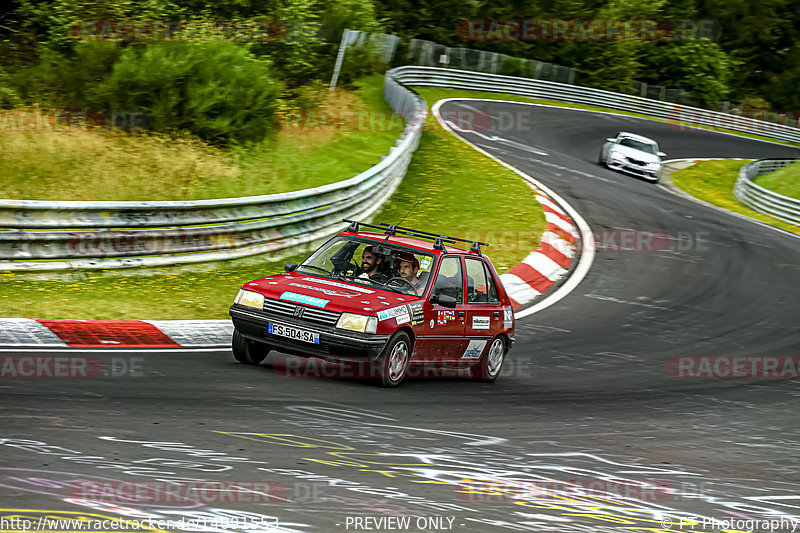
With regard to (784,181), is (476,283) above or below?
above

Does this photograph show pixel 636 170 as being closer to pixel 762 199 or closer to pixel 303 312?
pixel 762 199

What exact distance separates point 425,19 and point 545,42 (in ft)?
21.9

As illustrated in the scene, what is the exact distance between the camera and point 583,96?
45.0m

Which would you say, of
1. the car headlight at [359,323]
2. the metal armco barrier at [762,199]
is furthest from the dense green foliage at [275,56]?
the metal armco barrier at [762,199]

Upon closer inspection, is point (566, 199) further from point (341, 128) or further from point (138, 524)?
point (138, 524)

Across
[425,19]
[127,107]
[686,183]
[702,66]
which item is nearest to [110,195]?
[127,107]

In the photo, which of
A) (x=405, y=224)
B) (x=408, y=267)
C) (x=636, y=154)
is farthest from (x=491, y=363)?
(x=636, y=154)

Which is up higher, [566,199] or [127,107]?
[127,107]

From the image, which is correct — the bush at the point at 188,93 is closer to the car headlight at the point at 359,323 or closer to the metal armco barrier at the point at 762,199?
the car headlight at the point at 359,323

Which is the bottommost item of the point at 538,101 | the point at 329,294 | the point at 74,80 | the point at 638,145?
the point at 538,101

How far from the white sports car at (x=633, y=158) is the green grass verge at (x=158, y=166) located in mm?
10634

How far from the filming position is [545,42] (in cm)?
5006

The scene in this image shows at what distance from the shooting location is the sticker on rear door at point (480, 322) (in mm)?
9586

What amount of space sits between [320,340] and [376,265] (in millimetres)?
1411
